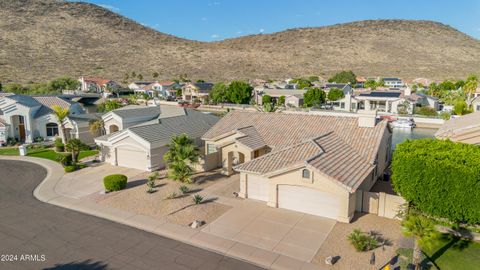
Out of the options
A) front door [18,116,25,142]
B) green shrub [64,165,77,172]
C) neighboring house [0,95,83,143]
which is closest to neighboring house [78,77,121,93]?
neighboring house [0,95,83,143]

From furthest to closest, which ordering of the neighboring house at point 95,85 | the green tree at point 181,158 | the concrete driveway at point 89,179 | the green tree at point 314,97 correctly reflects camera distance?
the neighboring house at point 95,85 → the green tree at point 314,97 → the green tree at point 181,158 → the concrete driveway at point 89,179

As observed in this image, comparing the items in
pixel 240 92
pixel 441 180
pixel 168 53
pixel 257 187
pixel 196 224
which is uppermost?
pixel 168 53

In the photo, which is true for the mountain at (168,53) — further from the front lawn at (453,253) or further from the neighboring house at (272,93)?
the front lawn at (453,253)

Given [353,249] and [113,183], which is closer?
[353,249]

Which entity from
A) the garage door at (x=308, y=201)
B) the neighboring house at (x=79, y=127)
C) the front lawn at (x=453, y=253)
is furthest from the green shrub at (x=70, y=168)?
the front lawn at (x=453, y=253)

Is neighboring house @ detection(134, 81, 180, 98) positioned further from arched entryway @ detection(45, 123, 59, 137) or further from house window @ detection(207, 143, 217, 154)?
house window @ detection(207, 143, 217, 154)

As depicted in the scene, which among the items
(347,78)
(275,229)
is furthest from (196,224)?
(347,78)

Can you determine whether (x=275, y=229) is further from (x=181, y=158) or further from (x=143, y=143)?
(x=143, y=143)
